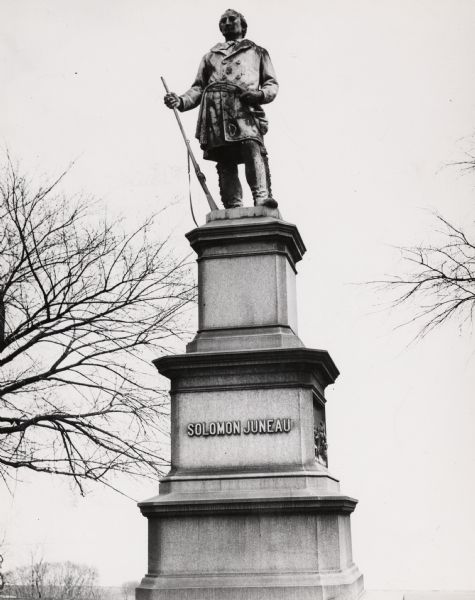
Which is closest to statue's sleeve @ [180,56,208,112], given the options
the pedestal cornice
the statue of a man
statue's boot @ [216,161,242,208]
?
the statue of a man

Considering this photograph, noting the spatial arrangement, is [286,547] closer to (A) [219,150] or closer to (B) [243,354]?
(B) [243,354]

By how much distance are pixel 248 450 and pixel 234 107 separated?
400 centimetres

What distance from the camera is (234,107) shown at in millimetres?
9930

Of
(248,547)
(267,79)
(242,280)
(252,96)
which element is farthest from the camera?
(267,79)

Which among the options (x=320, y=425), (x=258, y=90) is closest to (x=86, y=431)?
(x=320, y=425)

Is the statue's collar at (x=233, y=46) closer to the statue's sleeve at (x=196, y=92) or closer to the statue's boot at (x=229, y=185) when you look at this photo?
the statue's sleeve at (x=196, y=92)

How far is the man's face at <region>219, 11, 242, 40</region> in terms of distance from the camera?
33.6 ft

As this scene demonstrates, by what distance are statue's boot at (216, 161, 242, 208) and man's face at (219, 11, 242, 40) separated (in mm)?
1569

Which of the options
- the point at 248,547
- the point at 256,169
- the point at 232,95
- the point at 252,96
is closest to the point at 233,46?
the point at 232,95

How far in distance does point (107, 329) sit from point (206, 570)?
22.7 ft

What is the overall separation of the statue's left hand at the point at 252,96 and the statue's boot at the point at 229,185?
783 mm

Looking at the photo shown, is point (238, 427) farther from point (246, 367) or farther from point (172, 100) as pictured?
point (172, 100)

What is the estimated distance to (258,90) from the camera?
32.6 feet

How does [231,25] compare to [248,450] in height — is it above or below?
above
